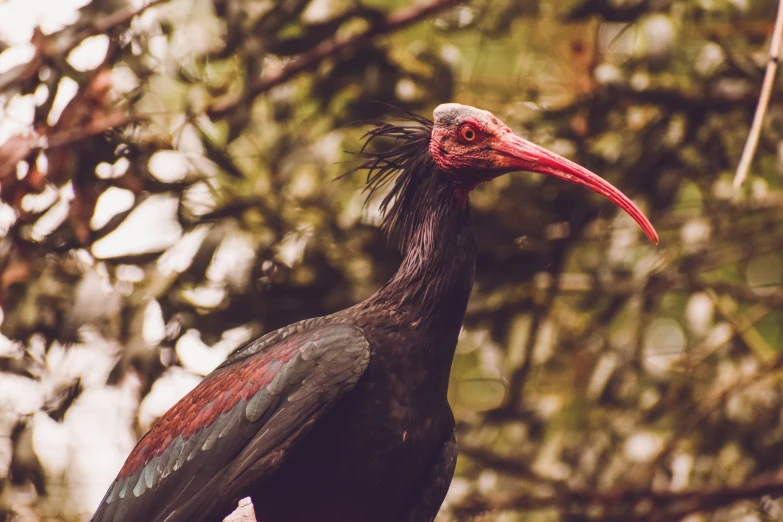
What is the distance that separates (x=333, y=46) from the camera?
7953 millimetres

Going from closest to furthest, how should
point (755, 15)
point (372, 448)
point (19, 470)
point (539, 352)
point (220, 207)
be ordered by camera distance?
point (372, 448) → point (19, 470) → point (220, 207) → point (755, 15) → point (539, 352)

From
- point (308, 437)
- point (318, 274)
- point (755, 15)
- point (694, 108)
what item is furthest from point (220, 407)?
point (755, 15)

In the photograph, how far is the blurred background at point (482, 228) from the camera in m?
7.21

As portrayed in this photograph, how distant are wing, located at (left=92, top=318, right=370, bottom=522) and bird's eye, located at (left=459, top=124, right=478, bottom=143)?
0.97 meters

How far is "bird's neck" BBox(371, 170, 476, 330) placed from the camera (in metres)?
4.73

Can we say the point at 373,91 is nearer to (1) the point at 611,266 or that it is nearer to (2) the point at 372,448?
(1) the point at 611,266

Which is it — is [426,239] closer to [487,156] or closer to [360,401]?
[487,156]

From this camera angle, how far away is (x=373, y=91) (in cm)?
792

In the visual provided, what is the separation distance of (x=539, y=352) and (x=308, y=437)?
4955mm

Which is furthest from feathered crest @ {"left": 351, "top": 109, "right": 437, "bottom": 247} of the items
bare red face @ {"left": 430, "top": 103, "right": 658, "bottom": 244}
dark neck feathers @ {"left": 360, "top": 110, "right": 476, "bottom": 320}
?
bare red face @ {"left": 430, "top": 103, "right": 658, "bottom": 244}

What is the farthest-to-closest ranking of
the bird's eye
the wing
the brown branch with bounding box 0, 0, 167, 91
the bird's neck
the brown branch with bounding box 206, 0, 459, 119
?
1. the brown branch with bounding box 206, 0, 459, 119
2. the brown branch with bounding box 0, 0, 167, 91
3. the bird's eye
4. the bird's neck
5. the wing

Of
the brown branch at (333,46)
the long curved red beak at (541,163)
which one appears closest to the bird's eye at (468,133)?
the long curved red beak at (541,163)

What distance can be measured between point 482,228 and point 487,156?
11.6 ft

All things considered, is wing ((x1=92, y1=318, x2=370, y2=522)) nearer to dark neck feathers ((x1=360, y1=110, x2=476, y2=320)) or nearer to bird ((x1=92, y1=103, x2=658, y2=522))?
bird ((x1=92, y1=103, x2=658, y2=522))
